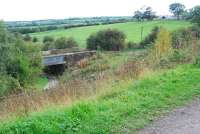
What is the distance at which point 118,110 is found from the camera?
21.7ft

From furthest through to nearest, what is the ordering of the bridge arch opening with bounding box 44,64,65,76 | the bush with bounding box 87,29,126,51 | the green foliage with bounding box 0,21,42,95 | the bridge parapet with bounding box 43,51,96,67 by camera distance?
the bridge arch opening with bounding box 44,64,65,76
the bush with bounding box 87,29,126,51
the bridge parapet with bounding box 43,51,96,67
the green foliage with bounding box 0,21,42,95

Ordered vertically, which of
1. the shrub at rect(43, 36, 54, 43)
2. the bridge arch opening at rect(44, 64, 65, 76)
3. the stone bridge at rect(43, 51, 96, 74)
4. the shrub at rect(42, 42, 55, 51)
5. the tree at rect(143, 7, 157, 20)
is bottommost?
the bridge arch opening at rect(44, 64, 65, 76)

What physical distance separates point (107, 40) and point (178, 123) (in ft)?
175

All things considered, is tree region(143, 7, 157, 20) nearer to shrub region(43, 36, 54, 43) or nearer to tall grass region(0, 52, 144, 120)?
shrub region(43, 36, 54, 43)

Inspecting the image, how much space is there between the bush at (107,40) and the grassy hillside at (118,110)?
47.6 meters

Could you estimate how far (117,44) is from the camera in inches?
2258

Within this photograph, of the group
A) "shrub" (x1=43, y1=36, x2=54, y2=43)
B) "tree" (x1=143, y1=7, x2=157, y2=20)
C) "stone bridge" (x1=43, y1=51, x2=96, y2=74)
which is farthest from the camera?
"shrub" (x1=43, y1=36, x2=54, y2=43)

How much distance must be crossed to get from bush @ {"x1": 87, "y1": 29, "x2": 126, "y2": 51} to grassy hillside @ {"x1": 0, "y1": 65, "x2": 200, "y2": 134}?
47577mm

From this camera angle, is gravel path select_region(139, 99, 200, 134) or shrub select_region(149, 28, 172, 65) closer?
gravel path select_region(139, 99, 200, 134)

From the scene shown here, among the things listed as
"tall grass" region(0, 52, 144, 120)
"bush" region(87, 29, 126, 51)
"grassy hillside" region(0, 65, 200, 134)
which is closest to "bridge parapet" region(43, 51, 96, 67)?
"bush" region(87, 29, 126, 51)

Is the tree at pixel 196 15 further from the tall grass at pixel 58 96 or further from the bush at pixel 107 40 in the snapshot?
the bush at pixel 107 40

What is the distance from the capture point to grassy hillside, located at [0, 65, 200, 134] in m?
5.65

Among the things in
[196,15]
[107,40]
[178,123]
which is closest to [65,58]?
[107,40]

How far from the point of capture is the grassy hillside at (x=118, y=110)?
5648mm
